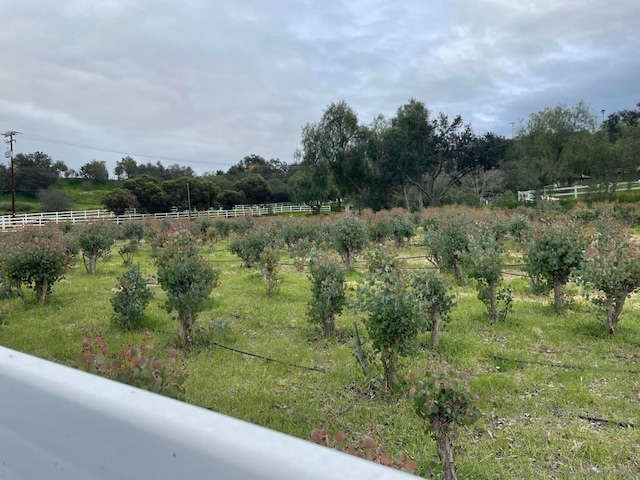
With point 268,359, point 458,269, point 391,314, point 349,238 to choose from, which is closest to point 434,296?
point 391,314

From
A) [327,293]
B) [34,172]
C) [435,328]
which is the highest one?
[34,172]

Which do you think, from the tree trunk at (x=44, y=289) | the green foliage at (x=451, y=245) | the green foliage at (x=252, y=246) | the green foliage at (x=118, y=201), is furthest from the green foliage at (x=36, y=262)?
the green foliage at (x=118, y=201)

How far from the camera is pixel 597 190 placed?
95.1ft

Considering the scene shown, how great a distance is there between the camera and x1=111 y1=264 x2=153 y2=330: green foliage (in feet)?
21.9

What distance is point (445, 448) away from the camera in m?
2.72

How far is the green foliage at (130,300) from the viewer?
6.68 metres

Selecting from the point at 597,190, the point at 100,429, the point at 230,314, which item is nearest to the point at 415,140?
the point at 597,190

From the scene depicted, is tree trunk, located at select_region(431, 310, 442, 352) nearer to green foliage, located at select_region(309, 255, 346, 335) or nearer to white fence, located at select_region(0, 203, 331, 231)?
green foliage, located at select_region(309, 255, 346, 335)

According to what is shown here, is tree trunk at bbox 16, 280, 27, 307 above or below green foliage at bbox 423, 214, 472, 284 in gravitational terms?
below

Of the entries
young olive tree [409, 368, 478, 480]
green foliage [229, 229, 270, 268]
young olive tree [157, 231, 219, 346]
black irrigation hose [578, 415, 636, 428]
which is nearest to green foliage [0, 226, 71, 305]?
young olive tree [157, 231, 219, 346]

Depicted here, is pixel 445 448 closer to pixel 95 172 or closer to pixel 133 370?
pixel 133 370

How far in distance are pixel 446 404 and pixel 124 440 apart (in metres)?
2.14

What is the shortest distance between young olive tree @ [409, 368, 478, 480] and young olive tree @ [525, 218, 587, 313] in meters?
4.78

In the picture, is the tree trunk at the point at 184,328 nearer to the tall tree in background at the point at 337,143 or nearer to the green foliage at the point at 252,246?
the green foliage at the point at 252,246
